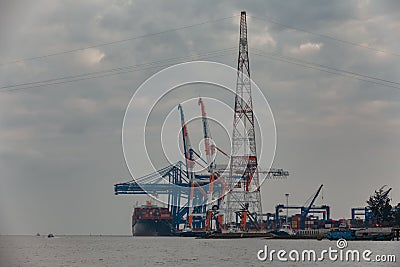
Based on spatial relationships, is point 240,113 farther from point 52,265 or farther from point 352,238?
point 52,265

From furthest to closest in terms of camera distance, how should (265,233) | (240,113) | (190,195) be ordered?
(190,195) < (265,233) < (240,113)

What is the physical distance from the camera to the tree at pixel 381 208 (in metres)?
180

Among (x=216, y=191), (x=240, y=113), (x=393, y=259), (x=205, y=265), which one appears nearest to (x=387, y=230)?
(x=240, y=113)

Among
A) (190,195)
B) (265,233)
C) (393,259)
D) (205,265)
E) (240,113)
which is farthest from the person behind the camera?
(190,195)

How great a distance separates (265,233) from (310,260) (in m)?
87.8

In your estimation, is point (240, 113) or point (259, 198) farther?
point (259, 198)

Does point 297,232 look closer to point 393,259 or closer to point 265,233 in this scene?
point 265,233

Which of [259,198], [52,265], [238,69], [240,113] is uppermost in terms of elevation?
[238,69]

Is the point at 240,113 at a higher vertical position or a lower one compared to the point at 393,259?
higher

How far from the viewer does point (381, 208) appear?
18175 centimetres

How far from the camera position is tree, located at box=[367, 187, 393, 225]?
18000 cm

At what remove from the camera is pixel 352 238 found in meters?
136

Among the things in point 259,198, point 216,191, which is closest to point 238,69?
point 259,198

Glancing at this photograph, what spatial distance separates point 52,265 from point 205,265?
16.1 meters
